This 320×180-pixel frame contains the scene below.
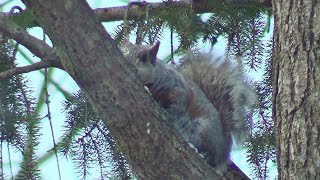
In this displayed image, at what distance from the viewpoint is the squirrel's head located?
2270 mm

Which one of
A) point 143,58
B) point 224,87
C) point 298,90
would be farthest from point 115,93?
point 224,87

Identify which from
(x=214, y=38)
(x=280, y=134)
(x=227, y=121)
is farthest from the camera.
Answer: (x=227, y=121)

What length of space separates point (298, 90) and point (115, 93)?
0.43m

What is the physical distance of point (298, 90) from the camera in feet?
5.61

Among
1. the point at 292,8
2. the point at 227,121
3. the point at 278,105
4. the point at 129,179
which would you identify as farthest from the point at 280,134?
the point at 227,121

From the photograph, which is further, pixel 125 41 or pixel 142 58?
pixel 142 58

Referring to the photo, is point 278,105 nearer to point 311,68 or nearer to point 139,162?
point 311,68

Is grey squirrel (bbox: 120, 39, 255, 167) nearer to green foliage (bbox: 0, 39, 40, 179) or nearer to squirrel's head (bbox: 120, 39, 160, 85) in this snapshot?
squirrel's head (bbox: 120, 39, 160, 85)

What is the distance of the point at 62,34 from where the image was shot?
1465 mm

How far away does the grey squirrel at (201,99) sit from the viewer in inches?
90.7

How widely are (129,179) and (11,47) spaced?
50 centimetres

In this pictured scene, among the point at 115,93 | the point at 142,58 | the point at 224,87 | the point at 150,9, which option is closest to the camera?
the point at 115,93

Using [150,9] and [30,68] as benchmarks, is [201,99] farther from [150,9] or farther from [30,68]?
[30,68]

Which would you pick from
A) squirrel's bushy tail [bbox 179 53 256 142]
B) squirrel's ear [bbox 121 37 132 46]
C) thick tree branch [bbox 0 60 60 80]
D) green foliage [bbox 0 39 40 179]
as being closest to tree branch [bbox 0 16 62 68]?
thick tree branch [bbox 0 60 60 80]
